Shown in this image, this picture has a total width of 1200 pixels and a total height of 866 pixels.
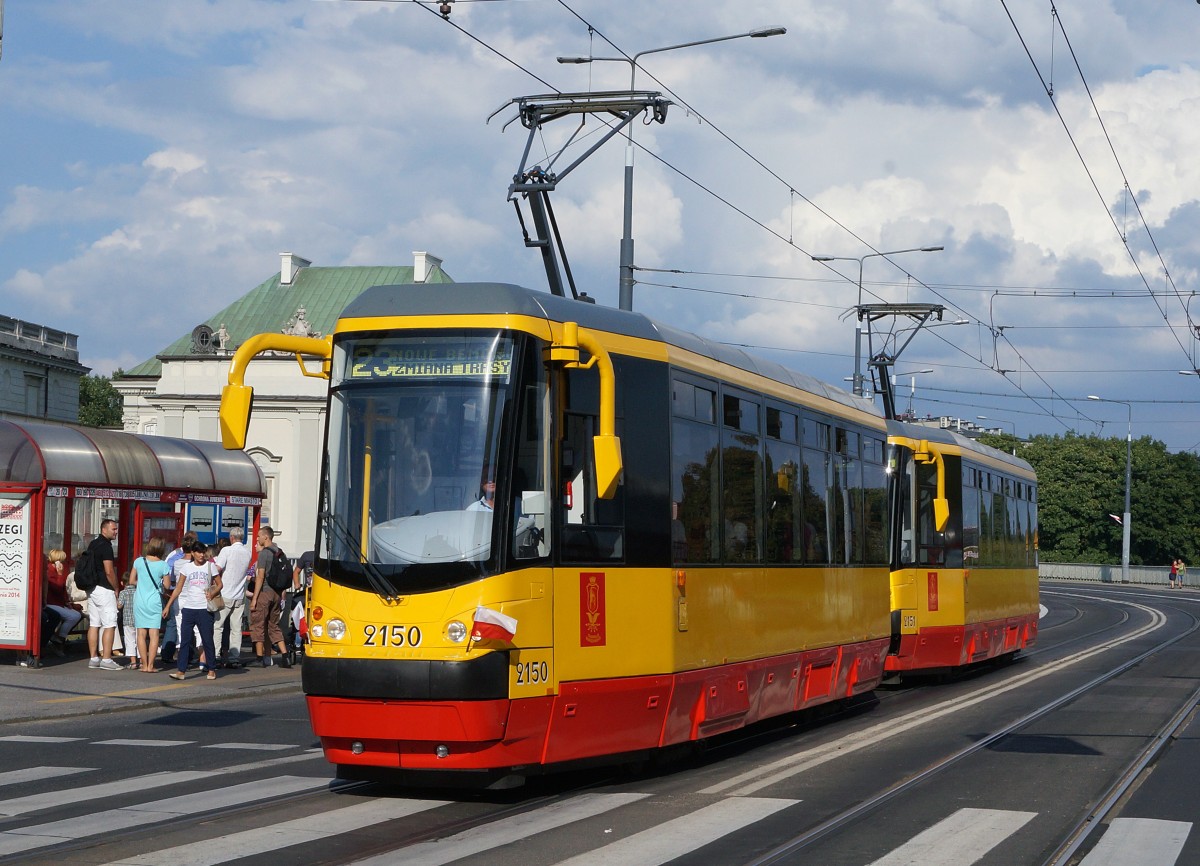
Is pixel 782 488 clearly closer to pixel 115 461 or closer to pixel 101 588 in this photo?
pixel 101 588

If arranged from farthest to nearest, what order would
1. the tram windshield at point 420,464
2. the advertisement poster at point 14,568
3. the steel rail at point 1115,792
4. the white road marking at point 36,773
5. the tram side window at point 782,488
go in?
the advertisement poster at point 14,568, the tram side window at point 782,488, the white road marking at point 36,773, the tram windshield at point 420,464, the steel rail at point 1115,792

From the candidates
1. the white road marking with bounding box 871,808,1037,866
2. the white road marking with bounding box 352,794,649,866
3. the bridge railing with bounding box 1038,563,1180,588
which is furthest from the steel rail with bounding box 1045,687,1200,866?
the bridge railing with bounding box 1038,563,1180,588

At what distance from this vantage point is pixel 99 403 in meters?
119

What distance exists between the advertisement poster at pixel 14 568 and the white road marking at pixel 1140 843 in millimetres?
14407

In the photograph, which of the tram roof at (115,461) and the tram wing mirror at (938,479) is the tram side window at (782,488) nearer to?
the tram wing mirror at (938,479)

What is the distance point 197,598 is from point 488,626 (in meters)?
10.6

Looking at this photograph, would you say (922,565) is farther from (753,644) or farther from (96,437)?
(96,437)

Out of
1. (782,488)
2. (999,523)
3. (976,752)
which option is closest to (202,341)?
(999,523)

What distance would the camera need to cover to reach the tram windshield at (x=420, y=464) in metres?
9.66

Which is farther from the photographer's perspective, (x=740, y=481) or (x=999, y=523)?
(x=999, y=523)

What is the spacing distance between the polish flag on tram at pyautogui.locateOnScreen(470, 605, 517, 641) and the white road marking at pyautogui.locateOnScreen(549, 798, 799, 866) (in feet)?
4.66

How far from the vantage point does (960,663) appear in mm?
22078

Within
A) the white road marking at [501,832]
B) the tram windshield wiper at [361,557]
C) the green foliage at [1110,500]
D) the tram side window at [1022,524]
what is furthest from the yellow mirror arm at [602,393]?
the green foliage at [1110,500]

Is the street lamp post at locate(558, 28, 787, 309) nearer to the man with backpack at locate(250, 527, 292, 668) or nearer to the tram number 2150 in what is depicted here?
the man with backpack at locate(250, 527, 292, 668)
